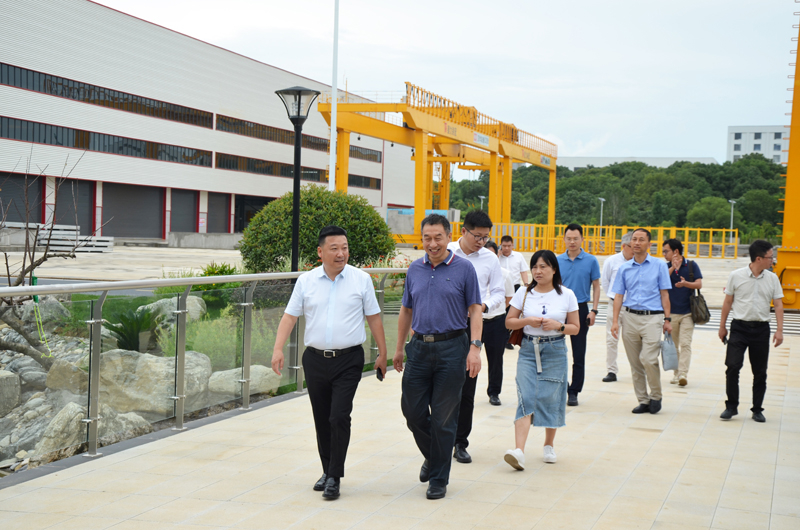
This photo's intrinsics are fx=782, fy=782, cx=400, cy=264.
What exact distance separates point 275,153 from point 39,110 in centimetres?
1941

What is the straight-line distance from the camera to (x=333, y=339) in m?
4.81

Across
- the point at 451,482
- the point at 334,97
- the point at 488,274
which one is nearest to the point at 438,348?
the point at 451,482

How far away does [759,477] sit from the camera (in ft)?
17.6

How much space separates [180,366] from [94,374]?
983 mm

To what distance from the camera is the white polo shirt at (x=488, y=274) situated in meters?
6.38

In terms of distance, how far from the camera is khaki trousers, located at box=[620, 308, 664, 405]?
7.41m

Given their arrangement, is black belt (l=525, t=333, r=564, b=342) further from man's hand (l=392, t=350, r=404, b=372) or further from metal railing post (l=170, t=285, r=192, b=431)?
metal railing post (l=170, t=285, r=192, b=431)

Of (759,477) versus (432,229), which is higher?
(432,229)

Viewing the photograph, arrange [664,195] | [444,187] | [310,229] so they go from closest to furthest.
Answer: [310,229] < [444,187] < [664,195]

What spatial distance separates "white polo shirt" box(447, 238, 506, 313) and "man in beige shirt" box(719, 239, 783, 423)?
7.58 ft

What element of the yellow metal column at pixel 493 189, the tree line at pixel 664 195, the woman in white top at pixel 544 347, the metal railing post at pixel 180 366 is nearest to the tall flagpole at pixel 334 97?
the yellow metal column at pixel 493 189

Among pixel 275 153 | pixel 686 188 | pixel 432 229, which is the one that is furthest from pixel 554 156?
pixel 432 229

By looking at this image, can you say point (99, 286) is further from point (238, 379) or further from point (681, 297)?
point (681, 297)

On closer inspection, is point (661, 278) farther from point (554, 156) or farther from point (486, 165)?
point (554, 156)
